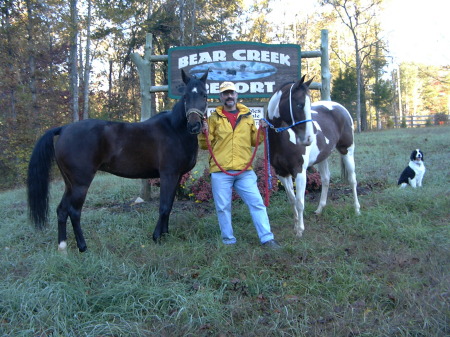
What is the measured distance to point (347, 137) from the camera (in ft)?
19.9

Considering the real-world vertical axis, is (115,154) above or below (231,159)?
above

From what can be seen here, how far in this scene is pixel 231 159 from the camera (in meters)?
4.28

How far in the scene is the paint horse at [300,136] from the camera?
4.20m

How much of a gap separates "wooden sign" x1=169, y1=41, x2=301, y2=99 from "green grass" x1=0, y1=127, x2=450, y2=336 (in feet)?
8.51

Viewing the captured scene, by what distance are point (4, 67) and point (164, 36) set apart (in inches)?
301

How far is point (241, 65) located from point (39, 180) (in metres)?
4.18

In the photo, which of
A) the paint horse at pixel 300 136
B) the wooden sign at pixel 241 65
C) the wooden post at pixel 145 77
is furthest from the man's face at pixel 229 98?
the wooden post at pixel 145 77

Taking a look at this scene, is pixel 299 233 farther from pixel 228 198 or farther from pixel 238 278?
pixel 238 278

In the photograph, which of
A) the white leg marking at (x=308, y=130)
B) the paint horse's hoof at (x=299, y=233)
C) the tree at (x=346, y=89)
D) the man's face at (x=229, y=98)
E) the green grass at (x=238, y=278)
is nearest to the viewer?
the green grass at (x=238, y=278)

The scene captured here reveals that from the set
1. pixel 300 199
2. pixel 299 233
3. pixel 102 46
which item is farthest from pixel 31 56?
pixel 299 233

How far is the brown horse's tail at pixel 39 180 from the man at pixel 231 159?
2.03m

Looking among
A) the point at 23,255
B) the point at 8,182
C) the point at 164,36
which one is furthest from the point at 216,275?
the point at 164,36

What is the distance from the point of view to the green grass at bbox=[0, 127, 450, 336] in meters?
2.60

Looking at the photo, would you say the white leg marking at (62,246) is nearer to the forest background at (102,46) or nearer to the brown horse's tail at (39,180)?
the brown horse's tail at (39,180)
